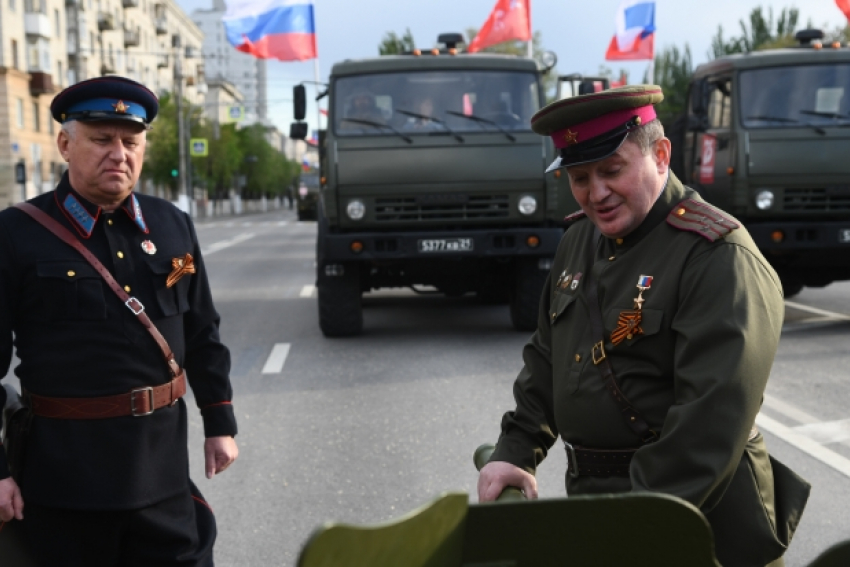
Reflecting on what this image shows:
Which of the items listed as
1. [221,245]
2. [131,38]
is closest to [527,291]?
[221,245]

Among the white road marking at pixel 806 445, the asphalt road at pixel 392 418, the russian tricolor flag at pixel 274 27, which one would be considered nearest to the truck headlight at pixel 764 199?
the asphalt road at pixel 392 418

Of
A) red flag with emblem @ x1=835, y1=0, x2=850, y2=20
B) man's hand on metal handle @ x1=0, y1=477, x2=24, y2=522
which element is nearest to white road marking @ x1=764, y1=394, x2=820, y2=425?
man's hand on metal handle @ x1=0, y1=477, x2=24, y2=522

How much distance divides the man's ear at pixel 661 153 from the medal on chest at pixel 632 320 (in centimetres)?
25

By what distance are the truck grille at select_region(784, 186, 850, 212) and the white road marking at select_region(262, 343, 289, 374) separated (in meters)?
4.88

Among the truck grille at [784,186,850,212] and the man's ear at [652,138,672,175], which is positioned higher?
the man's ear at [652,138,672,175]

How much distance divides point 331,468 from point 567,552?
171 inches

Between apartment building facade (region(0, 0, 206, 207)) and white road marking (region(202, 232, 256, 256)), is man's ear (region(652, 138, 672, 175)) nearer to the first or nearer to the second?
white road marking (region(202, 232, 256, 256))

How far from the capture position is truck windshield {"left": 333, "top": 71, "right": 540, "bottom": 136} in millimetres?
10336

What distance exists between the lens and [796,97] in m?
11.1

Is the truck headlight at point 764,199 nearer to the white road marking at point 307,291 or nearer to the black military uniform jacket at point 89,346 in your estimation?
the white road marking at point 307,291

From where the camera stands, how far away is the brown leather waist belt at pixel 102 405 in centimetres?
281

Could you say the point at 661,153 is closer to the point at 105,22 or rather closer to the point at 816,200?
the point at 816,200

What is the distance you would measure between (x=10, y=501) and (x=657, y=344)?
1.59 m

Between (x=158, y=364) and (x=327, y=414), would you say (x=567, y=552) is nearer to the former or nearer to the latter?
(x=158, y=364)
